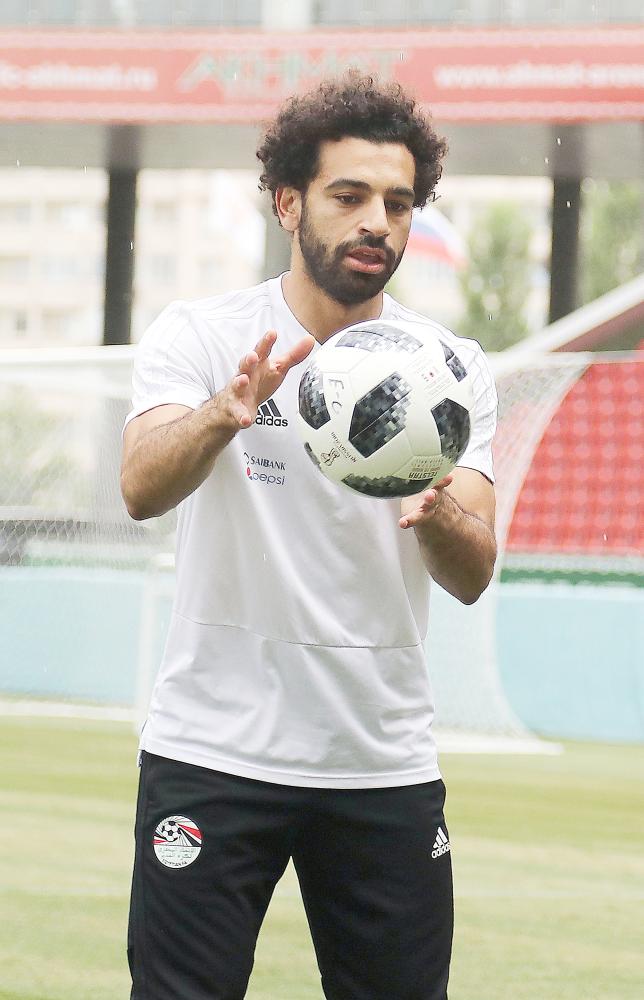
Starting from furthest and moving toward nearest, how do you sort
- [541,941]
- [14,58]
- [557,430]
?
[14,58] → [557,430] → [541,941]

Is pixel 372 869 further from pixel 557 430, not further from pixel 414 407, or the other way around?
pixel 557 430

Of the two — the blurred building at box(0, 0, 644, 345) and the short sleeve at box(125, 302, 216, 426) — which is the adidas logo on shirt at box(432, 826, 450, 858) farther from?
the blurred building at box(0, 0, 644, 345)

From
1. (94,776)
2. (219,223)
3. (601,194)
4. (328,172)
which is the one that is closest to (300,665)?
(328,172)

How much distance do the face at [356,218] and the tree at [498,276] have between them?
57833 mm

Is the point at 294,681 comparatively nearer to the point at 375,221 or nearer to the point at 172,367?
the point at 172,367

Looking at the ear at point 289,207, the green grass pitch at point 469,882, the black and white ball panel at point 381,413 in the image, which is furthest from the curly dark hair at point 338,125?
the green grass pitch at point 469,882

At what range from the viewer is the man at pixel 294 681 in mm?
2820

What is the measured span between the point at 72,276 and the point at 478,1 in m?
90.1

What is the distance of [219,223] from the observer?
103 metres

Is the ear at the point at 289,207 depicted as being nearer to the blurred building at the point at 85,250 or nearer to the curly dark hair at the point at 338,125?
the curly dark hair at the point at 338,125

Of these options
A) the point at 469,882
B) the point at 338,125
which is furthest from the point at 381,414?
the point at 469,882

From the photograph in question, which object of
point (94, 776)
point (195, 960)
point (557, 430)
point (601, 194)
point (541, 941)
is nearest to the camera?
point (195, 960)

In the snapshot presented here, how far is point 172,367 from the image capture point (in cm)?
292

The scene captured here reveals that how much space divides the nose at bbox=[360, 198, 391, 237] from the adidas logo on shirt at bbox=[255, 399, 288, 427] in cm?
35
